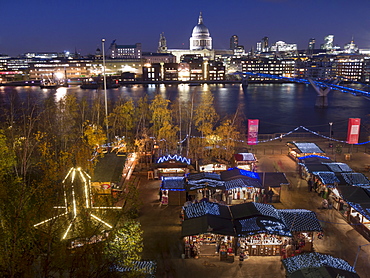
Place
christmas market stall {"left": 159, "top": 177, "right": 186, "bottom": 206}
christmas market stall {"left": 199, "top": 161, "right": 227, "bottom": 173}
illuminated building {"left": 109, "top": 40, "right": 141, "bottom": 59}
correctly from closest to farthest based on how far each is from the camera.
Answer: christmas market stall {"left": 159, "top": 177, "right": 186, "bottom": 206} < christmas market stall {"left": 199, "top": 161, "right": 227, "bottom": 173} < illuminated building {"left": 109, "top": 40, "right": 141, "bottom": 59}

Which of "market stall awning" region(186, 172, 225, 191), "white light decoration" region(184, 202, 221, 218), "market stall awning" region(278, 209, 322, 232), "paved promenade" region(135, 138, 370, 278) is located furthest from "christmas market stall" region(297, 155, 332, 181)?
"white light decoration" region(184, 202, 221, 218)

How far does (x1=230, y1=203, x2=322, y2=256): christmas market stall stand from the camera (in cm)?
630

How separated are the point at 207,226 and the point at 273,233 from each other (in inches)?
47.2

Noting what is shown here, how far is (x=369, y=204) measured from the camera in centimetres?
749

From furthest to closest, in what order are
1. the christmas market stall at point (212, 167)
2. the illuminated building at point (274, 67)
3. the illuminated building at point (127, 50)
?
1. the illuminated building at point (127, 50)
2. the illuminated building at point (274, 67)
3. the christmas market stall at point (212, 167)

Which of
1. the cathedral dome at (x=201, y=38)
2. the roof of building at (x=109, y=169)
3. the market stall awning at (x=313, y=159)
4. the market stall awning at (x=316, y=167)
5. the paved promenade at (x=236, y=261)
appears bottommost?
the paved promenade at (x=236, y=261)

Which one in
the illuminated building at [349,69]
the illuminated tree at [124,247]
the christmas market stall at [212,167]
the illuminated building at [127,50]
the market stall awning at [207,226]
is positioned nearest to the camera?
the illuminated tree at [124,247]

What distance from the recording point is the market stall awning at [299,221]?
6.47 m

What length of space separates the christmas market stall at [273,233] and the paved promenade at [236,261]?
0.20 metres

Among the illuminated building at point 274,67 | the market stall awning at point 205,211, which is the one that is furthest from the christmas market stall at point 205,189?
the illuminated building at point 274,67

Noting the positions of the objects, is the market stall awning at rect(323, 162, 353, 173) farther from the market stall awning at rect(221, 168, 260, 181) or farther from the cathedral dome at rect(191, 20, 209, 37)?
the cathedral dome at rect(191, 20, 209, 37)

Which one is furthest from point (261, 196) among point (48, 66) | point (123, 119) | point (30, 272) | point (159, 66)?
point (48, 66)

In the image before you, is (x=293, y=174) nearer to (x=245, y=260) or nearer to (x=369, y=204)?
(x=369, y=204)

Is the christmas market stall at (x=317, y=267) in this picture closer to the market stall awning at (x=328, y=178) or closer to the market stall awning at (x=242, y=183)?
the market stall awning at (x=242, y=183)
